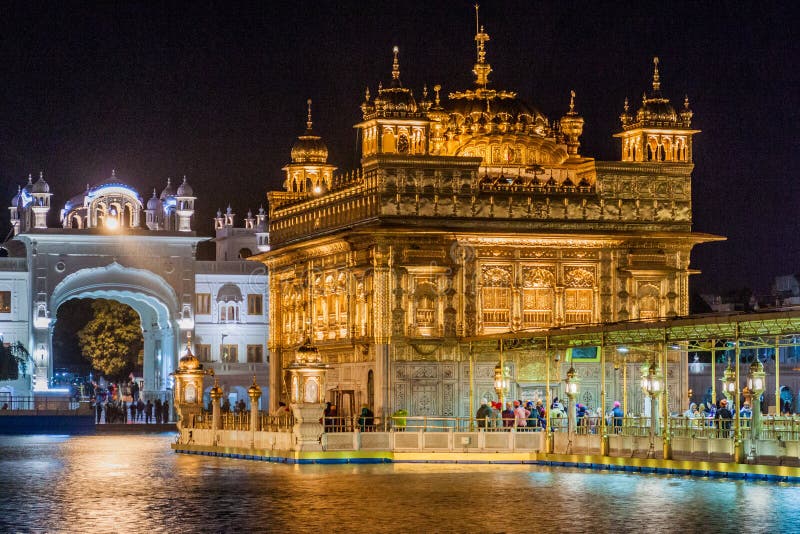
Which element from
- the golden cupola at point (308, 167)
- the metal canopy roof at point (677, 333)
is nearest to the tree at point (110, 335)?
the golden cupola at point (308, 167)

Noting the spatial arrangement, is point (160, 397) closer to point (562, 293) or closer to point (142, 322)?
point (142, 322)

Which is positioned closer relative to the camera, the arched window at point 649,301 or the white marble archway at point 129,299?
the arched window at point 649,301

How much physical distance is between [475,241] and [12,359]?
29005mm

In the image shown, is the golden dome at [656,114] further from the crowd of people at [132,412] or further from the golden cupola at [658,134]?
the crowd of people at [132,412]

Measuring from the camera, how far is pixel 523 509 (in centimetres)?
2105

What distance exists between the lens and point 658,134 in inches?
1505

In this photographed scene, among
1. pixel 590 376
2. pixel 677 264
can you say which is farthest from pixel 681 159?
pixel 590 376

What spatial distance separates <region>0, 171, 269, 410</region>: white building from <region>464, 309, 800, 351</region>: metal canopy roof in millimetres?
30350

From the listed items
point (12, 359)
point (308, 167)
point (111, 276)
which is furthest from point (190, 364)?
point (111, 276)

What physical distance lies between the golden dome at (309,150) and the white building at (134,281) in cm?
1858

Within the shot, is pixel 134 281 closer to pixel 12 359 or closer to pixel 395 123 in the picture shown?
pixel 12 359

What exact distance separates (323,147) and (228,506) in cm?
2505

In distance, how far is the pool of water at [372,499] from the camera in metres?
19.2

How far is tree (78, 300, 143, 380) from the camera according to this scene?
7044cm
